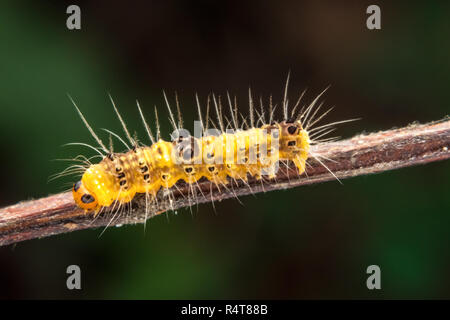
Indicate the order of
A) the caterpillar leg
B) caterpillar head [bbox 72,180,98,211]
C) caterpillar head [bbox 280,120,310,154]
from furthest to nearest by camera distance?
1. caterpillar head [bbox 280,120,310,154]
2. the caterpillar leg
3. caterpillar head [bbox 72,180,98,211]

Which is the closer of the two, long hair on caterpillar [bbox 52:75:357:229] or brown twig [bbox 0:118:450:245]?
brown twig [bbox 0:118:450:245]

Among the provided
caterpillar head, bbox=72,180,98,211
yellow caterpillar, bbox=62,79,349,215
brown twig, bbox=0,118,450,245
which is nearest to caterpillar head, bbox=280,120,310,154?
yellow caterpillar, bbox=62,79,349,215

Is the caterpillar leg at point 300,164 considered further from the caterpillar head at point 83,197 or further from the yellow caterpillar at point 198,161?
the caterpillar head at point 83,197

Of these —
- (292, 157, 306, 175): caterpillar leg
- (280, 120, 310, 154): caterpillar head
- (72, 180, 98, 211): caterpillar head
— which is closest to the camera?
(72, 180, 98, 211): caterpillar head

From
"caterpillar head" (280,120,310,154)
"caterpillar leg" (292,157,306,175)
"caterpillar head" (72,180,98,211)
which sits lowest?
"caterpillar head" (72,180,98,211)

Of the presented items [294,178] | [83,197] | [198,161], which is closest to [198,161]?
[198,161]

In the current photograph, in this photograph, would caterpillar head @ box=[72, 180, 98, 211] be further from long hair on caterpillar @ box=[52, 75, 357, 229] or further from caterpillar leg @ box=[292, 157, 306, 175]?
caterpillar leg @ box=[292, 157, 306, 175]

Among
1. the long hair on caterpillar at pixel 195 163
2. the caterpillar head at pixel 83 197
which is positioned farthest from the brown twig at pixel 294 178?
the caterpillar head at pixel 83 197
